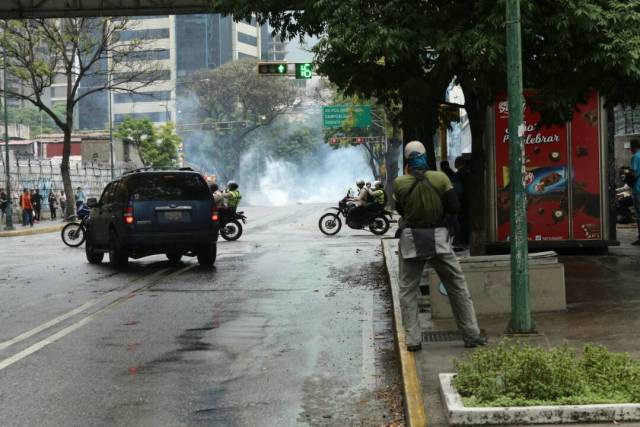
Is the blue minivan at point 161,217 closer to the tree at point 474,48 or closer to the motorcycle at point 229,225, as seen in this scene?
the tree at point 474,48

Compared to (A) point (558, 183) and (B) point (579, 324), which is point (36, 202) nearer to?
(A) point (558, 183)

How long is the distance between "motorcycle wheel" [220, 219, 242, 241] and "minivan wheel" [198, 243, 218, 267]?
751cm

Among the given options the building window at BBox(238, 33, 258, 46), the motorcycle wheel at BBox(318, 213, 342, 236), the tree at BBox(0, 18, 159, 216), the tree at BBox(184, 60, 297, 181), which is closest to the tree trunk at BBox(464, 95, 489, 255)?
the motorcycle wheel at BBox(318, 213, 342, 236)

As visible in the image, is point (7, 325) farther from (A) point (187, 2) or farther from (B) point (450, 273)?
(A) point (187, 2)

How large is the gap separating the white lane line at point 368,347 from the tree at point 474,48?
6.47 feet

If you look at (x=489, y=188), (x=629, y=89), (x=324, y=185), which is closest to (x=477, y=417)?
(x=629, y=89)

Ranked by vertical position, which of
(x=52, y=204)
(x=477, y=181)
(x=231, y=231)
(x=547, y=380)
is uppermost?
(x=52, y=204)

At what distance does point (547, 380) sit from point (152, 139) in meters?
75.9

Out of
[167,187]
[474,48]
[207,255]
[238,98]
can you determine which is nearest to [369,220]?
[207,255]

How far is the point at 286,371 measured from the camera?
24.8 ft

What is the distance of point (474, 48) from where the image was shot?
988cm

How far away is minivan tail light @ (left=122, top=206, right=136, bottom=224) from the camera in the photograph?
52.2 ft

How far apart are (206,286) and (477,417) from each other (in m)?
8.95

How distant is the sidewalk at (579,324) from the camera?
22.4 feet
